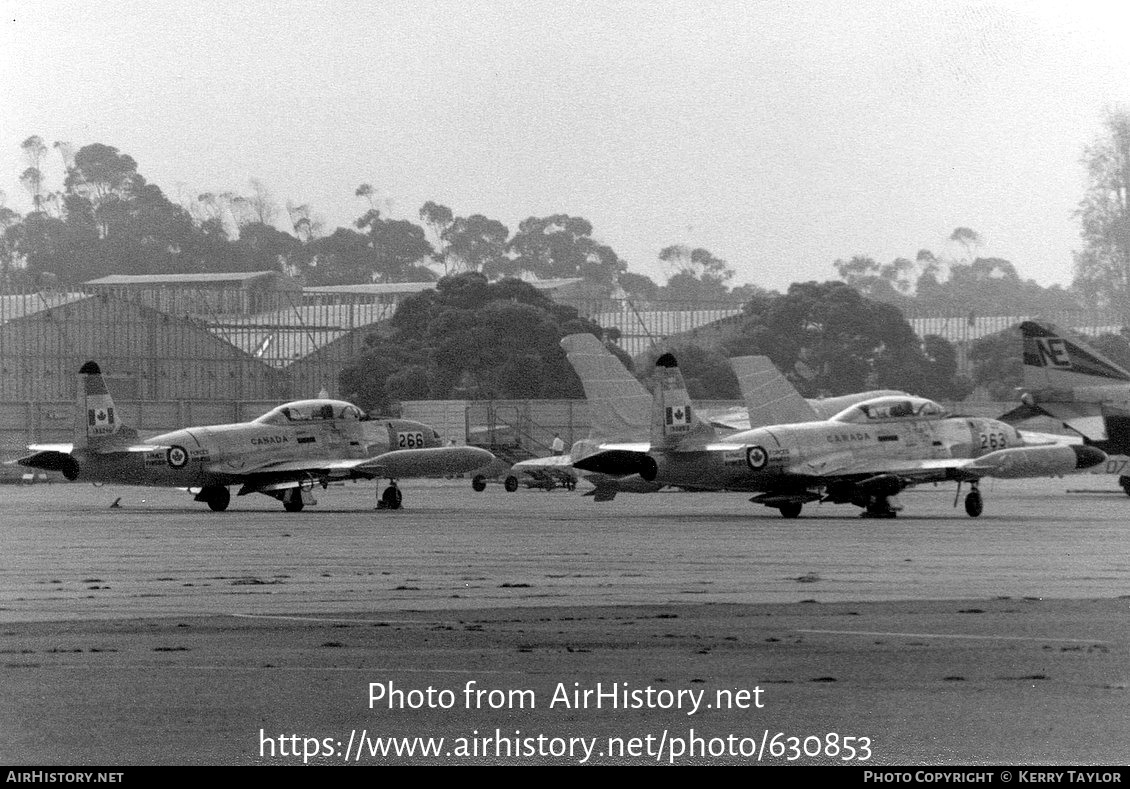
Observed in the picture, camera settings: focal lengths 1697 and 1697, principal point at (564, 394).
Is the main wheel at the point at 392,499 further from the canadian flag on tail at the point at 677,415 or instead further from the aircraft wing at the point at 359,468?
the canadian flag on tail at the point at 677,415

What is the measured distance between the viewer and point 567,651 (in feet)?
36.6

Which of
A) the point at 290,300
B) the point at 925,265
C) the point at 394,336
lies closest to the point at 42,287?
the point at 290,300

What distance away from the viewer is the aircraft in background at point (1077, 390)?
140 feet

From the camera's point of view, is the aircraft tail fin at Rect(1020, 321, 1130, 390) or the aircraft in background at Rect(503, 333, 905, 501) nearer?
the aircraft in background at Rect(503, 333, 905, 501)

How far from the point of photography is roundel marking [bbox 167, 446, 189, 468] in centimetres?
3425

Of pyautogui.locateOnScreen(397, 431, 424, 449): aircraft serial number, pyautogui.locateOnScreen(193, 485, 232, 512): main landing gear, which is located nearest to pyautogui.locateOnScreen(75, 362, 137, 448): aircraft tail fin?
pyautogui.locateOnScreen(193, 485, 232, 512): main landing gear

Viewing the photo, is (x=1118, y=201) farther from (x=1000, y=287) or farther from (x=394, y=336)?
(x=1000, y=287)

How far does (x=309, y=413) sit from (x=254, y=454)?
5.87 feet

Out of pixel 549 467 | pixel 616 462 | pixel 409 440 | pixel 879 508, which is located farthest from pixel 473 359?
pixel 616 462

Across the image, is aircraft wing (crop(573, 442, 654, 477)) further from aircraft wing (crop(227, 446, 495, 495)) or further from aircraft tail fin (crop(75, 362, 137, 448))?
aircraft tail fin (crop(75, 362, 137, 448))

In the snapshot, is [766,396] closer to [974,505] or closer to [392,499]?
[974,505]

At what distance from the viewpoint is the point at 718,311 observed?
81.6 meters

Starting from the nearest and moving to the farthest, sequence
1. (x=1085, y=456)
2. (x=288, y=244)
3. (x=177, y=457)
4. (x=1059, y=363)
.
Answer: (x=1085, y=456)
(x=177, y=457)
(x=1059, y=363)
(x=288, y=244)

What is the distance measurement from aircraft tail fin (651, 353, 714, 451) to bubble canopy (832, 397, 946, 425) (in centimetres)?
328
